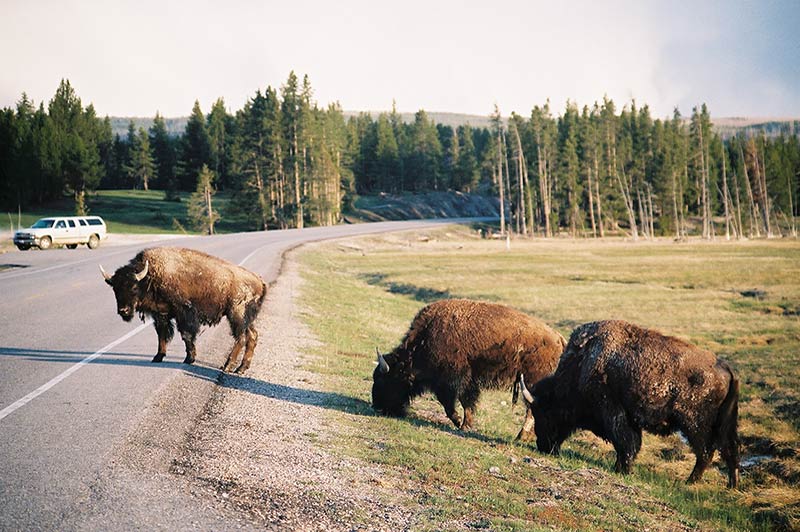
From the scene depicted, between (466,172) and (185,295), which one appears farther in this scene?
(466,172)

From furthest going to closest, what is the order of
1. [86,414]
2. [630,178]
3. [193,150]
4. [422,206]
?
[422,206]
[193,150]
[630,178]
[86,414]

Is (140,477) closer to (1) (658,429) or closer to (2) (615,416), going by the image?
(2) (615,416)

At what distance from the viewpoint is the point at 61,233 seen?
40.4 m

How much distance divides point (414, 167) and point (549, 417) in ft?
436

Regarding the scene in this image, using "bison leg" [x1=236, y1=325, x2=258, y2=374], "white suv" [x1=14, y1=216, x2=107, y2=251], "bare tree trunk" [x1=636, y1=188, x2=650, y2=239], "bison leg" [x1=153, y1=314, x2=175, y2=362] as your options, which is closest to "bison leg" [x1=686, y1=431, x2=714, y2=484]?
"bison leg" [x1=236, y1=325, x2=258, y2=374]

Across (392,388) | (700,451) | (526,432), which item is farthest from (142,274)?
(700,451)

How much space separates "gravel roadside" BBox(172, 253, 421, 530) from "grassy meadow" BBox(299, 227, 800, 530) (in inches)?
15.9

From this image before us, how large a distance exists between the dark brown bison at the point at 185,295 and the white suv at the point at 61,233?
32892 mm

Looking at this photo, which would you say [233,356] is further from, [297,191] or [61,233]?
[297,191]

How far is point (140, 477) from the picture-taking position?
6.03 metres

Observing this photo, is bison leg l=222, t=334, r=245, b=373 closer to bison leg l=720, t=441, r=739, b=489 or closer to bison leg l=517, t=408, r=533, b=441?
bison leg l=517, t=408, r=533, b=441

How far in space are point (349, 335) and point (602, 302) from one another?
1541cm

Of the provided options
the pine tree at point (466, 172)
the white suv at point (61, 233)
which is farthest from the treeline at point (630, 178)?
the white suv at point (61, 233)

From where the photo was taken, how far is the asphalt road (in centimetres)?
528
